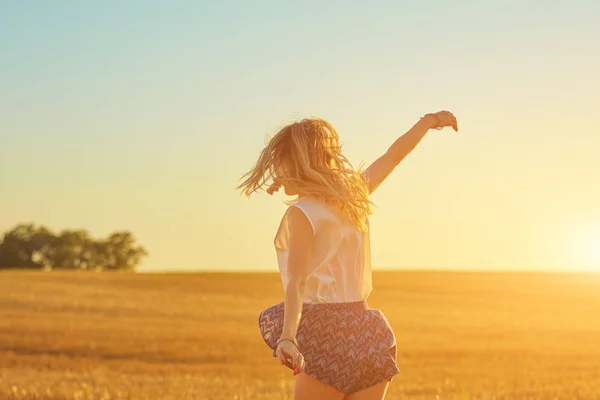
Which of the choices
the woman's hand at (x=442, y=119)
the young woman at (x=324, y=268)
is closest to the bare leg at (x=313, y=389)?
the young woman at (x=324, y=268)

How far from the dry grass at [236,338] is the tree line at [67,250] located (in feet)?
89.8

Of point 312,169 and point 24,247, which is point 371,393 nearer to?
point 312,169

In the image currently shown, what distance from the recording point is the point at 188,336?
23781mm

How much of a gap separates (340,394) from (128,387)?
258 inches

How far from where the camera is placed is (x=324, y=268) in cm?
438

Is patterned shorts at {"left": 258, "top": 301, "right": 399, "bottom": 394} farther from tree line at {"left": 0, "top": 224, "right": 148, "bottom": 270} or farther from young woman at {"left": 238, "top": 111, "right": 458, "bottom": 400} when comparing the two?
tree line at {"left": 0, "top": 224, "right": 148, "bottom": 270}

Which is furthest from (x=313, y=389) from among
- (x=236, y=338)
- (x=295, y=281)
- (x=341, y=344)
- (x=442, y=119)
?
(x=236, y=338)

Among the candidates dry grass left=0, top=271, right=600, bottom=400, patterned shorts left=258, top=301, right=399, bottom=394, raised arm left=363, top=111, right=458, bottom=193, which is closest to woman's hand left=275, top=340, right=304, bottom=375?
patterned shorts left=258, top=301, right=399, bottom=394

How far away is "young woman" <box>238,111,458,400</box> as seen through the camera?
14.1 ft

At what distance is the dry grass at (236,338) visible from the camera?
11.3 meters

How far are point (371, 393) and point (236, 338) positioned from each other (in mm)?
19097

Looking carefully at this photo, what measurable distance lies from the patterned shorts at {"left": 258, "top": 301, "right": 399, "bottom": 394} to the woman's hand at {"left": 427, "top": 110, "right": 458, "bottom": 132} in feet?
4.18

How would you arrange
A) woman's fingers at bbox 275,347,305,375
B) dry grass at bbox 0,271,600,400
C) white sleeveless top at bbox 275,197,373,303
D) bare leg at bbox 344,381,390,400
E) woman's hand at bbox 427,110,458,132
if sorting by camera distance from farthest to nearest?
1. dry grass at bbox 0,271,600,400
2. woman's hand at bbox 427,110,458,132
3. bare leg at bbox 344,381,390,400
4. white sleeveless top at bbox 275,197,373,303
5. woman's fingers at bbox 275,347,305,375

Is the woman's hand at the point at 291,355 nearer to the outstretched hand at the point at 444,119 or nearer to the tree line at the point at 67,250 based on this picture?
the outstretched hand at the point at 444,119
